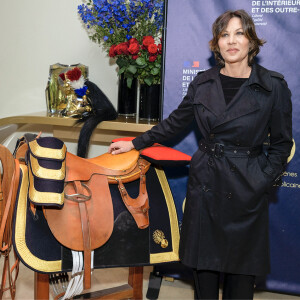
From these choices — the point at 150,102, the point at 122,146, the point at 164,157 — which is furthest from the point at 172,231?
the point at 150,102

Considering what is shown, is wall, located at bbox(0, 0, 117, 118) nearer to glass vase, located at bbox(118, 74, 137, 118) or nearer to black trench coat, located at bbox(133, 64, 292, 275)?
glass vase, located at bbox(118, 74, 137, 118)

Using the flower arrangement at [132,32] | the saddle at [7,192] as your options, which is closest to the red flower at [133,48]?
the flower arrangement at [132,32]

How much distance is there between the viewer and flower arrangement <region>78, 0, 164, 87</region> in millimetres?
2217

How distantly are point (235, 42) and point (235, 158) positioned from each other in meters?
0.46

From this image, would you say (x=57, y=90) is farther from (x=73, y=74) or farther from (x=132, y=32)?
(x=132, y=32)

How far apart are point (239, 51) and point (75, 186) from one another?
845 millimetres

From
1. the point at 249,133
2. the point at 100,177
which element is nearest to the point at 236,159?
the point at 249,133

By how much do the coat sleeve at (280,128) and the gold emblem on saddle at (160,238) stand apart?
0.54 m

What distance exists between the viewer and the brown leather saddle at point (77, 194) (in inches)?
55.6

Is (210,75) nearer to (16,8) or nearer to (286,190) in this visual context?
(286,190)

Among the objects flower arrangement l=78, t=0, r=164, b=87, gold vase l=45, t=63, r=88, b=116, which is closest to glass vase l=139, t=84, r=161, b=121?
flower arrangement l=78, t=0, r=164, b=87

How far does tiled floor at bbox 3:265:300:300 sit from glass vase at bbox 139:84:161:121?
989 mm

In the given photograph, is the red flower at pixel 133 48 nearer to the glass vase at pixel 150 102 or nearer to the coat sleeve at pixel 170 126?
the glass vase at pixel 150 102

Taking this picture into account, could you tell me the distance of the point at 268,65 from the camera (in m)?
1.95
